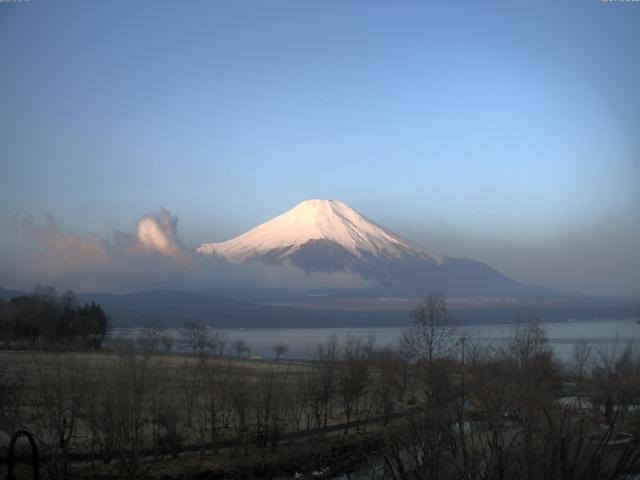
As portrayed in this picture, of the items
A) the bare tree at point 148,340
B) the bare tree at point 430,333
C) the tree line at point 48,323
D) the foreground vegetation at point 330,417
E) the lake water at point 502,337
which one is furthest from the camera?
the tree line at point 48,323

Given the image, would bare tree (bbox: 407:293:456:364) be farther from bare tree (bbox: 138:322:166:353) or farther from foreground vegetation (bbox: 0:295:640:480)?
bare tree (bbox: 138:322:166:353)

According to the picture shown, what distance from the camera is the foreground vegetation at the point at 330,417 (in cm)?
1138

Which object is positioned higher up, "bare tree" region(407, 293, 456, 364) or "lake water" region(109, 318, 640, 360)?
"bare tree" region(407, 293, 456, 364)

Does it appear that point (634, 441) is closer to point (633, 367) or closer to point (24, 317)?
point (633, 367)

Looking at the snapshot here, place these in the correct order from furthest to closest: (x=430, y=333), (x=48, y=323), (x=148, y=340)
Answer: (x=48, y=323) → (x=430, y=333) → (x=148, y=340)

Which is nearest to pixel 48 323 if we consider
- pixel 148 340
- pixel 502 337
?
pixel 148 340

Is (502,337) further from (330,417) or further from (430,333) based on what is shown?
(330,417)

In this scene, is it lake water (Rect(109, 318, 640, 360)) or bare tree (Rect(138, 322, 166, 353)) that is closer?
bare tree (Rect(138, 322, 166, 353))

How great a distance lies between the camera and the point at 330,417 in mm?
34531

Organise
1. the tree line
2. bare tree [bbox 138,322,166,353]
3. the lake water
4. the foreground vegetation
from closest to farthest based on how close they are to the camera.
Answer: the foreground vegetation < bare tree [bbox 138,322,166,353] < the lake water < the tree line

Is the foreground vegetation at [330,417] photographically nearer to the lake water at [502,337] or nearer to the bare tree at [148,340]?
the bare tree at [148,340]

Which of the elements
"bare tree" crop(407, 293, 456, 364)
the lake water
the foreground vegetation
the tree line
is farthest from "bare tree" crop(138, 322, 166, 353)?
"bare tree" crop(407, 293, 456, 364)

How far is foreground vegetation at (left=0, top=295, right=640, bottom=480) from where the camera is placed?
11375mm

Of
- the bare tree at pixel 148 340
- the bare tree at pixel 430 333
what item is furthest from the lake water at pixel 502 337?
the bare tree at pixel 148 340
